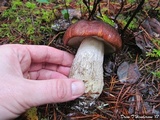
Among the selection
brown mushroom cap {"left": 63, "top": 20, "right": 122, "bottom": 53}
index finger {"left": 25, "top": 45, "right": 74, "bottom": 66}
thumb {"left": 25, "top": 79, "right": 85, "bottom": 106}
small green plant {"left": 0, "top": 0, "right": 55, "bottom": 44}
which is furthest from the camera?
small green plant {"left": 0, "top": 0, "right": 55, "bottom": 44}

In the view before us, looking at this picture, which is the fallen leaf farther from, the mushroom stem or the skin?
the skin

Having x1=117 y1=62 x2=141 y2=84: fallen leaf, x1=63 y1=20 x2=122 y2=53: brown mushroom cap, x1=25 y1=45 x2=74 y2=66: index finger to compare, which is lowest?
x1=117 y1=62 x2=141 y2=84: fallen leaf

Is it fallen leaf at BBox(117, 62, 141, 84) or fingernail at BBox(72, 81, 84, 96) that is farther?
fallen leaf at BBox(117, 62, 141, 84)

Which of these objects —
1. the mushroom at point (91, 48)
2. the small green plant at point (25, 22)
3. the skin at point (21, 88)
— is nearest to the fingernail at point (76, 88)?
the skin at point (21, 88)

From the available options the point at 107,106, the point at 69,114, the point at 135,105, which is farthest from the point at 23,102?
the point at 135,105

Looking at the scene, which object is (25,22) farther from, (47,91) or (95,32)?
(47,91)

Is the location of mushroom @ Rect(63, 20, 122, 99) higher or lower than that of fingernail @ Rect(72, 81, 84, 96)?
higher

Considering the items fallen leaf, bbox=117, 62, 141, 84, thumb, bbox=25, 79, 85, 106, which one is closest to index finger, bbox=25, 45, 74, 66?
fallen leaf, bbox=117, 62, 141, 84

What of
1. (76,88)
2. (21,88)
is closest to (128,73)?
(76,88)
